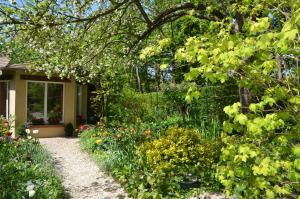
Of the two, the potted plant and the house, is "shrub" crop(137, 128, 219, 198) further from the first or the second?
the potted plant

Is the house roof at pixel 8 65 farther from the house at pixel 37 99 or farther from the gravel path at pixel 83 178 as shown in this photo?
the gravel path at pixel 83 178

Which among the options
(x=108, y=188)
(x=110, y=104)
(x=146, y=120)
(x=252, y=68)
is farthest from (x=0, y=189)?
(x=110, y=104)

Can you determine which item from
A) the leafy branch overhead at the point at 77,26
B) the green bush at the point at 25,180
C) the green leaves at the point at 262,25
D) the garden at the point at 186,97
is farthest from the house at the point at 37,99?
the green leaves at the point at 262,25

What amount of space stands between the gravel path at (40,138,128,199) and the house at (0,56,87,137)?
3.92m

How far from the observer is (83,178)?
308 inches

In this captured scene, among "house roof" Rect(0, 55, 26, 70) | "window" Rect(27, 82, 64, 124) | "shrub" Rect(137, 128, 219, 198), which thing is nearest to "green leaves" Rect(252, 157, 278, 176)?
"shrub" Rect(137, 128, 219, 198)

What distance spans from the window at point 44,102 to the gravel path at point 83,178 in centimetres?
416

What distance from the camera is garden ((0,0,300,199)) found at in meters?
2.73

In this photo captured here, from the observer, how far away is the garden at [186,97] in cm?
273

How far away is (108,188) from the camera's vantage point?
7.02 metres

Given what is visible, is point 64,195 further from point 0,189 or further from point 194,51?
point 194,51

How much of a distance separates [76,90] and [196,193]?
11877 millimetres

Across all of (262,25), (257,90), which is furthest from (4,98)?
(262,25)

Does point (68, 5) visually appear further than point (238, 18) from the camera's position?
Yes
